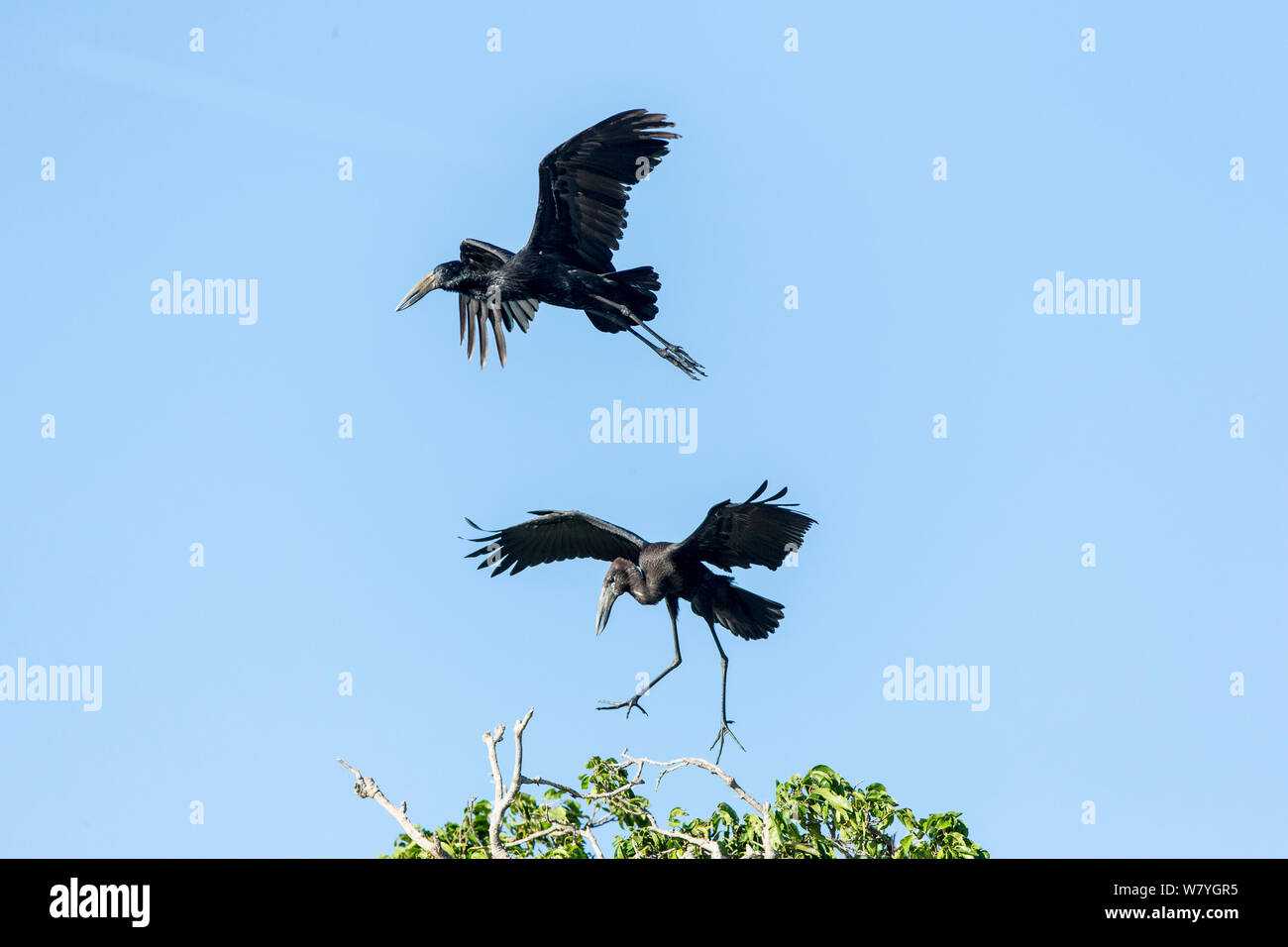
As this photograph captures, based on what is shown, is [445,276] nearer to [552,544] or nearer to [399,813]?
[552,544]

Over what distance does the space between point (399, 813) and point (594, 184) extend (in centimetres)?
634

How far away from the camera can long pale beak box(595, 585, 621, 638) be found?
14172 mm

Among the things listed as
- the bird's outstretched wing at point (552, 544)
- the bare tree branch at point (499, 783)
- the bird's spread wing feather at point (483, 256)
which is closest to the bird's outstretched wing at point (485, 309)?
the bird's spread wing feather at point (483, 256)

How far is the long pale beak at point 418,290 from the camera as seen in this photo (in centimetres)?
1592

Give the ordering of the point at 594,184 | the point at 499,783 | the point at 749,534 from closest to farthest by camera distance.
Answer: the point at 499,783 < the point at 749,534 < the point at 594,184

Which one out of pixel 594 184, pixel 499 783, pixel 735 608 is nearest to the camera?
pixel 499 783

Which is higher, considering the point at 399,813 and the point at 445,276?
the point at 445,276

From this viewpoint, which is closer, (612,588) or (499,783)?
(499,783)

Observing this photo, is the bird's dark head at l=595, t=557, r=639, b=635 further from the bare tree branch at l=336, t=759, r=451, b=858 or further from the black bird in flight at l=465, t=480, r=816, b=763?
the bare tree branch at l=336, t=759, r=451, b=858

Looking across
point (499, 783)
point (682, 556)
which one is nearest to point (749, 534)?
point (682, 556)

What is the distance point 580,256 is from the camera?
15.4 metres
